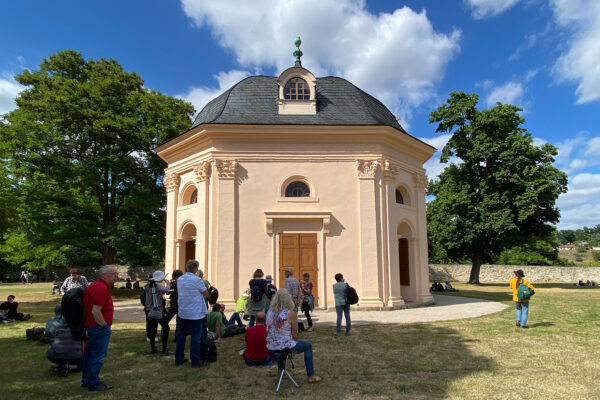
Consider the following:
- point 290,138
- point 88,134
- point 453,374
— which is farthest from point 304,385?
point 88,134

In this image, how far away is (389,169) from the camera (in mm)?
15375

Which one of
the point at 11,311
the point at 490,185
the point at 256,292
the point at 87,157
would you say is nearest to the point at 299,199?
the point at 256,292

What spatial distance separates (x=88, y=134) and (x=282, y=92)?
1284 centimetres

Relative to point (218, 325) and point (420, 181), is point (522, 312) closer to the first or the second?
point (420, 181)

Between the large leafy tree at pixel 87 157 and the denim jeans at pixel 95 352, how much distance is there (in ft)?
56.3

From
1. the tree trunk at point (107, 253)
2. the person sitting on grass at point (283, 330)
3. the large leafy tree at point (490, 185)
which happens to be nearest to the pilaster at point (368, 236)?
the person sitting on grass at point (283, 330)

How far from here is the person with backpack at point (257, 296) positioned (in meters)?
9.07

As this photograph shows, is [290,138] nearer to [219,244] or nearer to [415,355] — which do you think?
[219,244]

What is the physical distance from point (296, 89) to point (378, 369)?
12.0 m

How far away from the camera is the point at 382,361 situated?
7.26 meters

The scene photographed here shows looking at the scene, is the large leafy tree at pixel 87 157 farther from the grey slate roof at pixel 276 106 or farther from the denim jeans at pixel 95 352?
the denim jeans at pixel 95 352

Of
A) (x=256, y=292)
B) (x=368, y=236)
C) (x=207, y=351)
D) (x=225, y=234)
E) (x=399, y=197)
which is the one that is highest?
(x=399, y=197)

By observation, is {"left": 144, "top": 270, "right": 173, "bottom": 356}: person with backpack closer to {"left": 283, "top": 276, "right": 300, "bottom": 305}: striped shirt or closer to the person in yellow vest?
{"left": 283, "top": 276, "right": 300, "bottom": 305}: striped shirt

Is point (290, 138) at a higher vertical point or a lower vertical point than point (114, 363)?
higher
